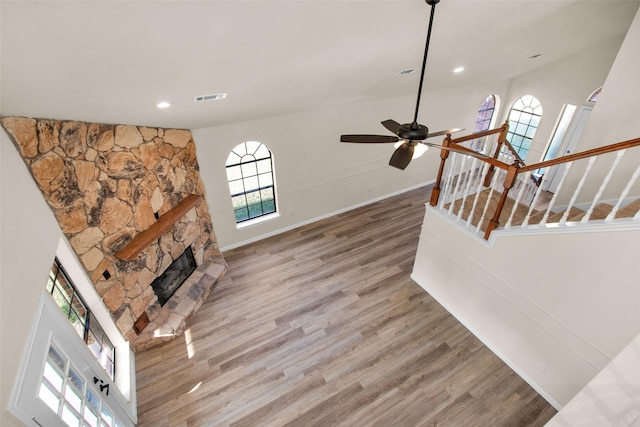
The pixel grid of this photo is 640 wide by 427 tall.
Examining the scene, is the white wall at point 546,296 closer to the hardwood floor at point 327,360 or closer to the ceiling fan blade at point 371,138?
the hardwood floor at point 327,360

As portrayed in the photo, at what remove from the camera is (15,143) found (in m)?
2.49

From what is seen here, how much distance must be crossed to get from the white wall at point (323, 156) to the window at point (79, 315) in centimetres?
243

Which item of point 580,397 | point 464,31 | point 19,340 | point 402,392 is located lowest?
point 402,392

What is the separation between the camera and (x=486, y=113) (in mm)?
7855

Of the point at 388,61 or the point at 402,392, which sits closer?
the point at 388,61

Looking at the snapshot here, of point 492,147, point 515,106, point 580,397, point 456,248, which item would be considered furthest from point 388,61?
point 515,106

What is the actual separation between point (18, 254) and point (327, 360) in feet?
→ 11.1

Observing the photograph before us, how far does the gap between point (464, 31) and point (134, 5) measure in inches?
116

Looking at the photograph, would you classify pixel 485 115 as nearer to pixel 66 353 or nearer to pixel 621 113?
pixel 621 113

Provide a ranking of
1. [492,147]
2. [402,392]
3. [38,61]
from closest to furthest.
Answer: [38,61]
[402,392]
[492,147]

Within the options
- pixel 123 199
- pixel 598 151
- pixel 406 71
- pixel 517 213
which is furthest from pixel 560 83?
pixel 123 199

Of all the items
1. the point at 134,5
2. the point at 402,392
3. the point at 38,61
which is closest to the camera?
the point at 134,5

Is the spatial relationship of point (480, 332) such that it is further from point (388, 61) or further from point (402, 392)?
point (388, 61)

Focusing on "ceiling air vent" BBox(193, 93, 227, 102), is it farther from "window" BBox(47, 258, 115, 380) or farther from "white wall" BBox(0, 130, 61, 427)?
"window" BBox(47, 258, 115, 380)
